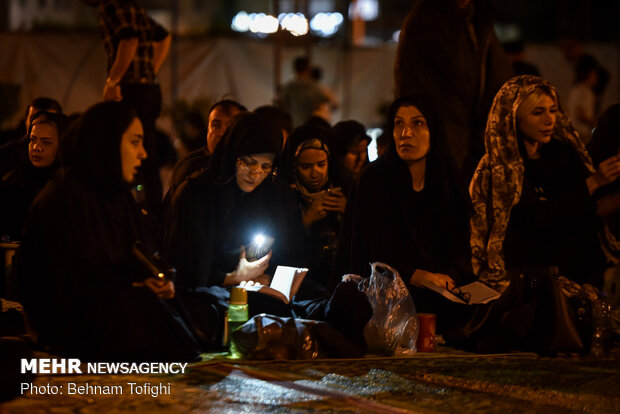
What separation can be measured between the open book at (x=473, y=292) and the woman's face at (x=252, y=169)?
3.62ft

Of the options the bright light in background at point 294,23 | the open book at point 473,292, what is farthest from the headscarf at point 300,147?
the bright light in background at point 294,23

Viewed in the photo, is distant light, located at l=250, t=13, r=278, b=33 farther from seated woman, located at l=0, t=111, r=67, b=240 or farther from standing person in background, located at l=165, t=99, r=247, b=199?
seated woman, located at l=0, t=111, r=67, b=240

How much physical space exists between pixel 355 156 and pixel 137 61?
1840mm

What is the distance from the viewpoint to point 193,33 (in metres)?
14.4

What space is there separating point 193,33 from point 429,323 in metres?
9.85

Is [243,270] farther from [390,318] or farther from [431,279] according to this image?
[431,279]

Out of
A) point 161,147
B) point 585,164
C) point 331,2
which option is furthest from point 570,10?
point 585,164

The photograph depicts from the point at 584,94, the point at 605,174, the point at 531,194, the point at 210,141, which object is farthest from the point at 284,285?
the point at 584,94

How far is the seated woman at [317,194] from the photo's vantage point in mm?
6383

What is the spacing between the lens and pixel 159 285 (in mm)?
4695

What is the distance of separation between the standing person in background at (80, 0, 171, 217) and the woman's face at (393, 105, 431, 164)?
2413 millimetres

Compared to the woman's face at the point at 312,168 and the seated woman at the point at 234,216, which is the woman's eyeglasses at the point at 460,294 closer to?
the seated woman at the point at 234,216

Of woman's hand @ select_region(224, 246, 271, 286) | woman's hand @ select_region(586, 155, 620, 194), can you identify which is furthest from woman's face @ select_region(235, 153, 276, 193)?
woman's hand @ select_region(586, 155, 620, 194)

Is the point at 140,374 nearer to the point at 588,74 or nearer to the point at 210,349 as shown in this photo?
the point at 210,349
